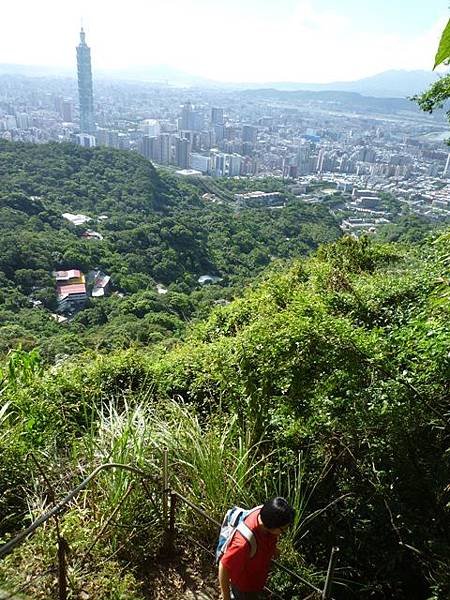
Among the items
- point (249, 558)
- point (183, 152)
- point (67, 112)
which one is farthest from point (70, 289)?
point (67, 112)

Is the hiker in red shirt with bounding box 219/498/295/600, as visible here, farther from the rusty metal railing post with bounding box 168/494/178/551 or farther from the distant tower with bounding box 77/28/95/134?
the distant tower with bounding box 77/28/95/134

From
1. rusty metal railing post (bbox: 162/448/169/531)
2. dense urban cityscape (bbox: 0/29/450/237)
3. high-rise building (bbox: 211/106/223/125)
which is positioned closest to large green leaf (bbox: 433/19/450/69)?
rusty metal railing post (bbox: 162/448/169/531)

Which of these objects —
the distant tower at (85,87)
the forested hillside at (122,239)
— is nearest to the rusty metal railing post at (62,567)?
the forested hillside at (122,239)

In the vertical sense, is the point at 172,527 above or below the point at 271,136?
above

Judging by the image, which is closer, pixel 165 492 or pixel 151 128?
pixel 165 492

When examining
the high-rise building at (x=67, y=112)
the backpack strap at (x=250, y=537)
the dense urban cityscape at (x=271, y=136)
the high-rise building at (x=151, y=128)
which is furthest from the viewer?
the high-rise building at (x=67, y=112)

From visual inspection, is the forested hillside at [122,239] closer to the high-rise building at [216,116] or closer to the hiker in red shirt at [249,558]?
the hiker in red shirt at [249,558]

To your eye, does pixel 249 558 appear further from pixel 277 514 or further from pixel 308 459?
pixel 308 459
